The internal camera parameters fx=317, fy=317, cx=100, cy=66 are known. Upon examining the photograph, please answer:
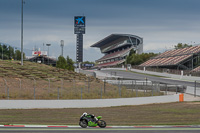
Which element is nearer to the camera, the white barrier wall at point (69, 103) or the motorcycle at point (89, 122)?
the motorcycle at point (89, 122)

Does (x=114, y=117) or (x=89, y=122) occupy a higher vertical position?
(x=89, y=122)

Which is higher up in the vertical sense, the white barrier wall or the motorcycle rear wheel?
the motorcycle rear wheel

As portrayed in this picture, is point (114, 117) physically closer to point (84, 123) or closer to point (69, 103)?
point (84, 123)

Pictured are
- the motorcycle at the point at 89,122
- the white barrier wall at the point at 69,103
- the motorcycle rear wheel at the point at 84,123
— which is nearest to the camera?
the motorcycle at the point at 89,122

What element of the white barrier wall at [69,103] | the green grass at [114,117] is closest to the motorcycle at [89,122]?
the green grass at [114,117]

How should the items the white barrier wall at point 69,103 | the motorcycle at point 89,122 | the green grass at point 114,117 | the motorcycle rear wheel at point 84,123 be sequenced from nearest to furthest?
the motorcycle at point 89,122
the motorcycle rear wheel at point 84,123
the green grass at point 114,117
the white barrier wall at point 69,103

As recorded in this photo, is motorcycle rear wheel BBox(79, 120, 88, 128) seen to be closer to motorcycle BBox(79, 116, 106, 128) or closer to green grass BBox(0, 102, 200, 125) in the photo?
motorcycle BBox(79, 116, 106, 128)

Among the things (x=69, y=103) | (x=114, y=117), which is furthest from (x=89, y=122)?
(x=69, y=103)

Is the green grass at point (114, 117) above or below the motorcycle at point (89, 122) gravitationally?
below

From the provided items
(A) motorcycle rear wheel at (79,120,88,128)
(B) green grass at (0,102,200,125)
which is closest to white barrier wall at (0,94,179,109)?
(B) green grass at (0,102,200,125)

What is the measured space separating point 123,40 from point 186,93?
149 metres

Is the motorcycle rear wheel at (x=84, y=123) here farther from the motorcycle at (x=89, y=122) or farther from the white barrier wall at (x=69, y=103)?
the white barrier wall at (x=69, y=103)

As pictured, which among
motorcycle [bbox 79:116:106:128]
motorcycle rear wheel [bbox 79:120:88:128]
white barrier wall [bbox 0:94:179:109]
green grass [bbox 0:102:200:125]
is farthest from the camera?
white barrier wall [bbox 0:94:179:109]

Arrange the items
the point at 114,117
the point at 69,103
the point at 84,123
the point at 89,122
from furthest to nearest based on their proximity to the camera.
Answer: the point at 69,103
the point at 114,117
the point at 84,123
the point at 89,122
